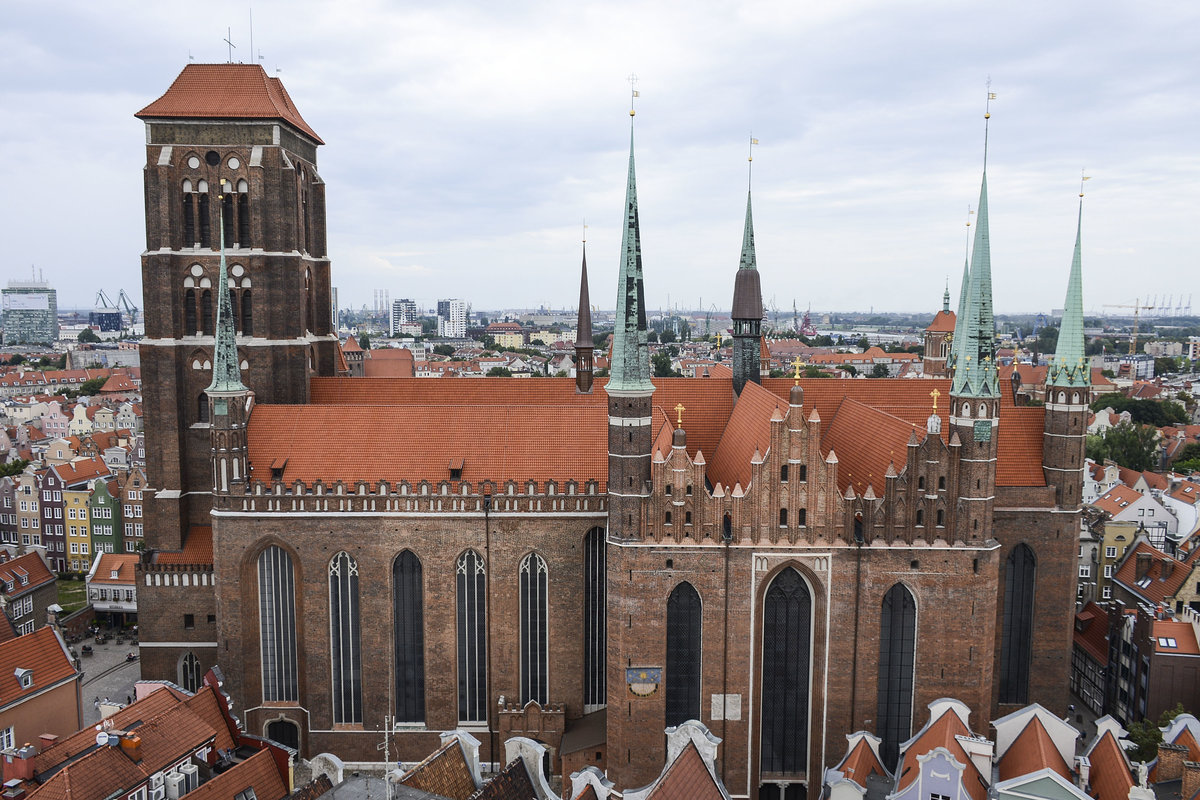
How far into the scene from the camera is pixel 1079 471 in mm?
42938

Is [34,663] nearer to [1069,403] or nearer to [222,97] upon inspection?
[222,97]

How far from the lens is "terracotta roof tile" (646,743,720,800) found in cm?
2975

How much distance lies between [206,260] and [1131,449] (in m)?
109

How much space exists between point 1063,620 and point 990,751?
50.0 ft

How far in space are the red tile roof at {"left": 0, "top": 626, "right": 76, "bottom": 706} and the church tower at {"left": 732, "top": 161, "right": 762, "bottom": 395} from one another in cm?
4031

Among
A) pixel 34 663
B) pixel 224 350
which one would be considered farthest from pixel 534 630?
pixel 34 663

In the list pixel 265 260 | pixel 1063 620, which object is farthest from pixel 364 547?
pixel 1063 620

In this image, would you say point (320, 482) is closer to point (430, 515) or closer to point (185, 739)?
point (430, 515)

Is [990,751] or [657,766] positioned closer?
[990,751]

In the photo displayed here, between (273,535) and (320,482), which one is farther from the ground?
(320,482)

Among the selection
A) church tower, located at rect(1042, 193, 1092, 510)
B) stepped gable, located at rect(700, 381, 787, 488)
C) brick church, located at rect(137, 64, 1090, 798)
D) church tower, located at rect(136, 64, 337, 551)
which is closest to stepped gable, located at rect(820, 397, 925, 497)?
brick church, located at rect(137, 64, 1090, 798)

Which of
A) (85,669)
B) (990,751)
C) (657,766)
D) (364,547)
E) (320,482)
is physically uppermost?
(320,482)

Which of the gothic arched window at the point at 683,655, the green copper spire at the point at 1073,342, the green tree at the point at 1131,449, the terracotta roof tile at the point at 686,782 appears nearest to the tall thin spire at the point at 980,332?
the green copper spire at the point at 1073,342

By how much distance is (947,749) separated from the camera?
31641 mm
